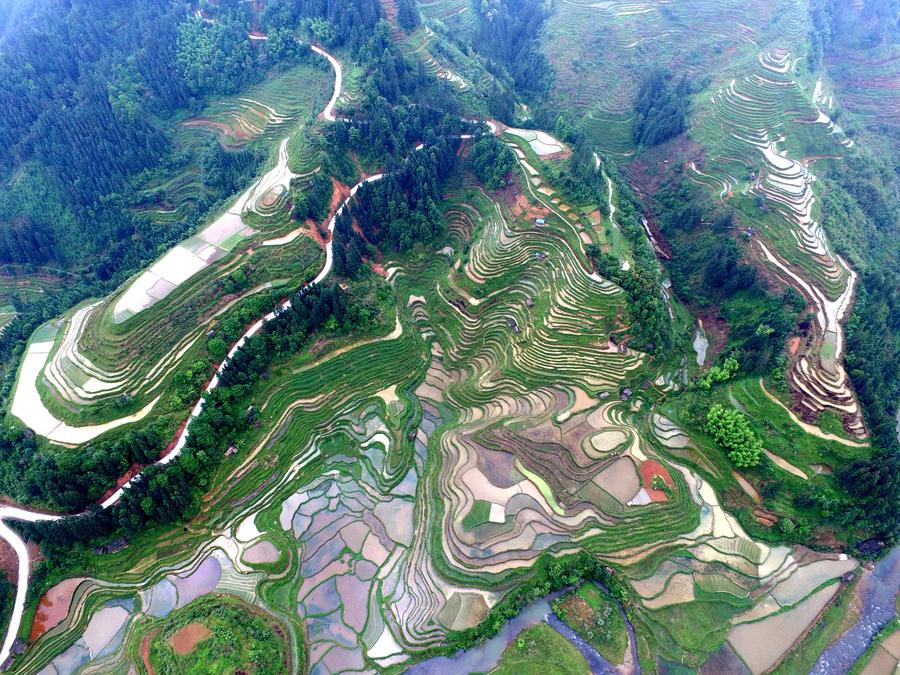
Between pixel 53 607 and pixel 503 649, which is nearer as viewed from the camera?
pixel 503 649

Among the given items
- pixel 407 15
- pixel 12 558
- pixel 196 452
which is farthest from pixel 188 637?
pixel 407 15

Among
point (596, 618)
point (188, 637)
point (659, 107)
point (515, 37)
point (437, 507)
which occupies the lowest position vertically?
point (188, 637)

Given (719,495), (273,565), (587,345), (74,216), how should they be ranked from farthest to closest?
1. (74,216)
2. (587,345)
3. (719,495)
4. (273,565)

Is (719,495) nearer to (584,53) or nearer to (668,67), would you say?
(668,67)

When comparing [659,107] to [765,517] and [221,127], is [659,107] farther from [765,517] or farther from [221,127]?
[221,127]

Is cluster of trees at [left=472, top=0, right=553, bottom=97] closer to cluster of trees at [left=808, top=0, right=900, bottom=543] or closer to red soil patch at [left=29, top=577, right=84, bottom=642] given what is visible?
cluster of trees at [left=808, top=0, right=900, bottom=543]

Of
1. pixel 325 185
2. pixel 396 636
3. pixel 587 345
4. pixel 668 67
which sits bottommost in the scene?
pixel 396 636

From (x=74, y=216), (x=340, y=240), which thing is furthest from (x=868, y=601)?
(x=74, y=216)
